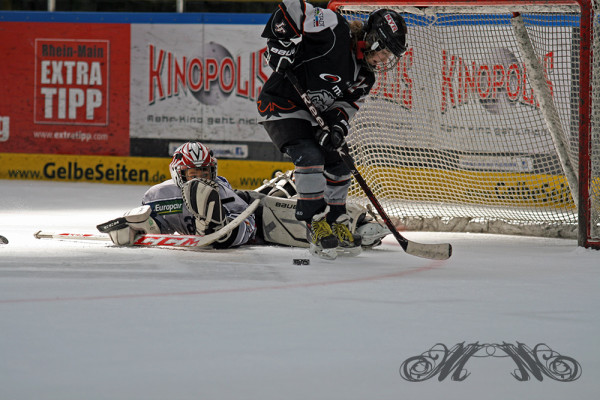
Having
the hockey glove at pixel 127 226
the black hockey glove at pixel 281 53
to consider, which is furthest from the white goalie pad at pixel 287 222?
the black hockey glove at pixel 281 53

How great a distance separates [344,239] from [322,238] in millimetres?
186

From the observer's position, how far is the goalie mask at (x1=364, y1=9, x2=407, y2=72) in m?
3.30

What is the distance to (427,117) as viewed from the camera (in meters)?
4.81

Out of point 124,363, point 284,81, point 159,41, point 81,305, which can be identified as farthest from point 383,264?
point 159,41

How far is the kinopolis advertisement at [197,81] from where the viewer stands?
712 cm

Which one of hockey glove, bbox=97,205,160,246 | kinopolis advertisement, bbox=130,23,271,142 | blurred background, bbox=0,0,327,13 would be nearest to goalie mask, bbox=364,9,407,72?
hockey glove, bbox=97,205,160,246

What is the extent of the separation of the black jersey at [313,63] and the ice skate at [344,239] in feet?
1.39

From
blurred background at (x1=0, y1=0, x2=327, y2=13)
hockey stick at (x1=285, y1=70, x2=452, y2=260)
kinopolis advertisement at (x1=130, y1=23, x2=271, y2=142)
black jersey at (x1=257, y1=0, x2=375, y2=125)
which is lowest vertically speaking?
hockey stick at (x1=285, y1=70, x2=452, y2=260)

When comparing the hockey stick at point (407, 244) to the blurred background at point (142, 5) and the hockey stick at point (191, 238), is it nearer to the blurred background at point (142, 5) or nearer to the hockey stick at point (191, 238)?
the hockey stick at point (191, 238)

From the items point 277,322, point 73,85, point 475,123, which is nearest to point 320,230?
point 277,322

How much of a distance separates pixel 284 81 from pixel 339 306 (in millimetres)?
1348

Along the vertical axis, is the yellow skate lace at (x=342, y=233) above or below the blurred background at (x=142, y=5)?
below

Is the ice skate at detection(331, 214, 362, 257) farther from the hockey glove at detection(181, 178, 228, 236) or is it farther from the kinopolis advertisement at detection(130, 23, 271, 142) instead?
the kinopolis advertisement at detection(130, 23, 271, 142)

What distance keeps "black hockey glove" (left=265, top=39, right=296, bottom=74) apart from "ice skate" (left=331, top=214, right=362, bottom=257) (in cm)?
67
